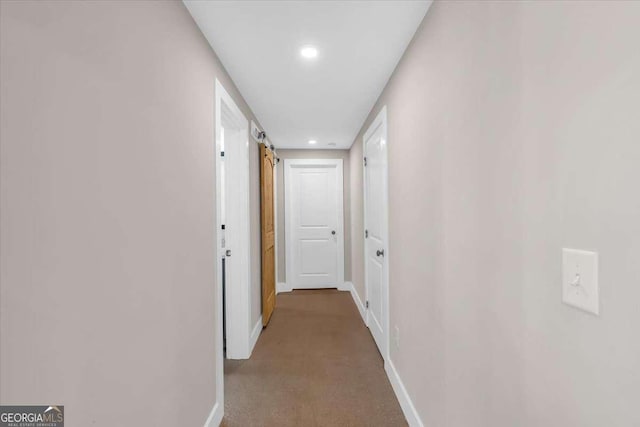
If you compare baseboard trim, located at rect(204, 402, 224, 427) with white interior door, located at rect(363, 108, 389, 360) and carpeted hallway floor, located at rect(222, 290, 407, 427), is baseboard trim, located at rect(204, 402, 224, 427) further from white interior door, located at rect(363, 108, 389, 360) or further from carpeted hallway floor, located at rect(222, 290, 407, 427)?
white interior door, located at rect(363, 108, 389, 360)

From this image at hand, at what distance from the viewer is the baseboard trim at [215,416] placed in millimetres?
1773

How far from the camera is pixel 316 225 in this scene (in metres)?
5.20

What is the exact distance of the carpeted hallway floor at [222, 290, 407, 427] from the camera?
200cm

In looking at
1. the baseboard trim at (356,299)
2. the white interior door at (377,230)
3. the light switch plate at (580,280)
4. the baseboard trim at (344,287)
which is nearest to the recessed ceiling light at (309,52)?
the white interior door at (377,230)

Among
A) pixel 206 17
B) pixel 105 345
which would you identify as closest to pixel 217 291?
pixel 105 345

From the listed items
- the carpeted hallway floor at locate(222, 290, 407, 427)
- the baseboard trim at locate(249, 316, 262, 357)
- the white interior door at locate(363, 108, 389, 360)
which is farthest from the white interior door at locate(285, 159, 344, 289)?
the baseboard trim at locate(249, 316, 262, 357)

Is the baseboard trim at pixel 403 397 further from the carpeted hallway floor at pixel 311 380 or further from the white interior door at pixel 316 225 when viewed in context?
the white interior door at pixel 316 225

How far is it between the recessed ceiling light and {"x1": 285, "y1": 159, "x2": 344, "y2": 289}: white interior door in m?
3.09

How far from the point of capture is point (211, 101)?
193 centimetres

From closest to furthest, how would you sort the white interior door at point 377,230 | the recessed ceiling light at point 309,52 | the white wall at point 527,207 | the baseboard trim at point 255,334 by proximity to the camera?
the white wall at point 527,207
the recessed ceiling light at point 309,52
the white interior door at point 377,230
the baseboard trim at point 255,334

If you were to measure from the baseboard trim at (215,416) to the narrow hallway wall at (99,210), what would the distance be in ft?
0.69

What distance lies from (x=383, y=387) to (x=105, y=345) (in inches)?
78.7

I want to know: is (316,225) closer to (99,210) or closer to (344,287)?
(344,287)

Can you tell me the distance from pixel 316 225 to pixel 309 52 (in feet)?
11.3
